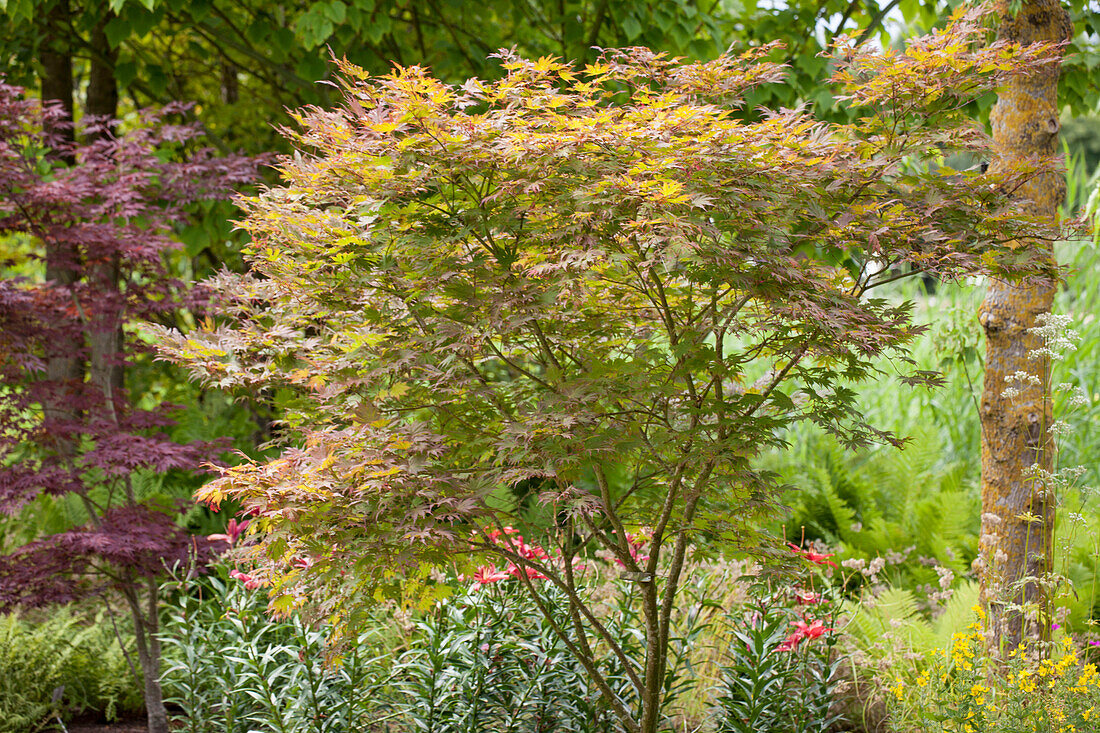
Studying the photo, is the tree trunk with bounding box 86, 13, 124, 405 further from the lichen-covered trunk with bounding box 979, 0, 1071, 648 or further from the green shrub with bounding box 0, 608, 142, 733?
the lichen-covered trunk with bounding box 979, 0, 1071, 648

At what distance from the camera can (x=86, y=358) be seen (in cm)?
416

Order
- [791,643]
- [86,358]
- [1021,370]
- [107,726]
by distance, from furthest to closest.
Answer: [86,358] → [107,726] → [1021,370] → [791,643]

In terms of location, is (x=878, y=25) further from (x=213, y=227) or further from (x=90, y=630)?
(x=90, y=630)

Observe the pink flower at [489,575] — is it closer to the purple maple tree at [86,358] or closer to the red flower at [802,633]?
the red flower at [802,633]

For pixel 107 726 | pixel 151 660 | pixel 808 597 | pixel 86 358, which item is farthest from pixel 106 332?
pixel 808 597

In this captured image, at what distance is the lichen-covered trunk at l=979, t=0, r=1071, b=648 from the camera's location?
3451 millimetres

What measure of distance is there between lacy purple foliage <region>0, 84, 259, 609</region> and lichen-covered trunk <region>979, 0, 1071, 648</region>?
334cm

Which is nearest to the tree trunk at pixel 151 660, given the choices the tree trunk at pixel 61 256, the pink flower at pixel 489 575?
the tree trunk at pixel 61 256

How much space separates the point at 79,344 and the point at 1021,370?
171 inches

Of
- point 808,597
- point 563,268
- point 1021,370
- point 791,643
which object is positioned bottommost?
point 791,643

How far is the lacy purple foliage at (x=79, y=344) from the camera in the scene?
3545 mm

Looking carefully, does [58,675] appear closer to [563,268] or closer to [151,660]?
[151,660]

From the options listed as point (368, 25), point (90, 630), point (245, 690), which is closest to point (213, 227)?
point (368, 25)

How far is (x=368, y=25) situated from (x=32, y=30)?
2215 millimetres
